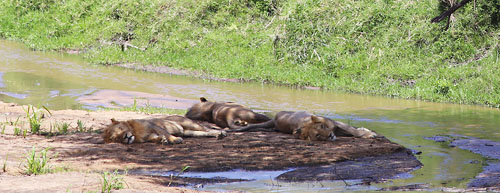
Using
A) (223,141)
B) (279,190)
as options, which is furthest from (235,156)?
(279,190)

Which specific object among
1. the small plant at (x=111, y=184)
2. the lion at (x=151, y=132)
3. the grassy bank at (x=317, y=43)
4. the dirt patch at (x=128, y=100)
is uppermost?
the grassy bank at (x=317, y=43)

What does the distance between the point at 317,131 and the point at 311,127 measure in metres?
0.12

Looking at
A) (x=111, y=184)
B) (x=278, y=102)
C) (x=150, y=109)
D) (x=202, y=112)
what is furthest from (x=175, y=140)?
(x=278, y=102)

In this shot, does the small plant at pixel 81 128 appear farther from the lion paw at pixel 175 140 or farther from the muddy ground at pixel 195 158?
the lion paw at pixel 175 140

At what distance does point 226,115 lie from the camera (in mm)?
10727

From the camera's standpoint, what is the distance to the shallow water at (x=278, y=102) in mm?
7777

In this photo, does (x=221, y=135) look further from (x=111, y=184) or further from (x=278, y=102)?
(x=278, y=102)

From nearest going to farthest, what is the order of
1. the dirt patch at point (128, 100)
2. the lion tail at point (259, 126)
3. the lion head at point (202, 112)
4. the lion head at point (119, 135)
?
the lion head at point (119, 135), the lion tail at point (259, 126), the lion head at point (202, 112), the dirt patch at point (128, 100)

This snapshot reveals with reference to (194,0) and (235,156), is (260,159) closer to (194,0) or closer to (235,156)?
(235,156)

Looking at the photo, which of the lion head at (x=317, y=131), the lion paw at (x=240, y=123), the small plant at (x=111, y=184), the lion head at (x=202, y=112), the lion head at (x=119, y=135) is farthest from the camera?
the lion head at (x=202, y=112)

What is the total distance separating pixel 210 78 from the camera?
18812mm

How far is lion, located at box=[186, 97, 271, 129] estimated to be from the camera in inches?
420

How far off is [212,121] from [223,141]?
186 cm

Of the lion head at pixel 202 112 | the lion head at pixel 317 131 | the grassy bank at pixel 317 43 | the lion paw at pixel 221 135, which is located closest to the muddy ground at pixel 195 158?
the lion paw at pixel 221 135
